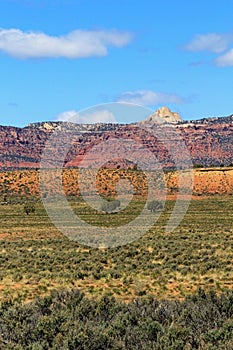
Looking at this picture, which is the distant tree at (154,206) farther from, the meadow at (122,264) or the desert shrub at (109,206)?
the meadow at (122,264)

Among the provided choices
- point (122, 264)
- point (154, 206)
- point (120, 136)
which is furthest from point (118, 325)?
point (120, 136)

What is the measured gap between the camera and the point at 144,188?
326 ft

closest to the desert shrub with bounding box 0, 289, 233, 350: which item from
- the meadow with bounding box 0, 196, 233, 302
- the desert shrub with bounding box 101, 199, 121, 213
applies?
the meadow with bounding box 0, 196, 233, 302

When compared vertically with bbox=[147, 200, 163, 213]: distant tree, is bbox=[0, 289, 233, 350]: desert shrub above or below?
below

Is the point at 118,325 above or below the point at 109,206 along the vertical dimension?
below

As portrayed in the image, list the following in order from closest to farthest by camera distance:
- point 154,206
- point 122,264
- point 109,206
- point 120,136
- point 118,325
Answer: point 118,325 < point 122,264 < point 109,206 < point 154,206 < point 120,136

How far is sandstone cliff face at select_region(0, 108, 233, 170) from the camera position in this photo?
531 ft

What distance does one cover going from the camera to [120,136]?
563 feet

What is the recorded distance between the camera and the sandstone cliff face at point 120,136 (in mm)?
161875

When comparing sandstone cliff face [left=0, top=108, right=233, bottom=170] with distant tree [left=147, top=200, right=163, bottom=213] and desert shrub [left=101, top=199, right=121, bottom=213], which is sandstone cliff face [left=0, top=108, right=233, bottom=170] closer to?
desert shrub [left=101, top=199, right=121, bottom=213]

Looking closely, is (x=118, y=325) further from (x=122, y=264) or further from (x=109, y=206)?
(x=109, y=206)

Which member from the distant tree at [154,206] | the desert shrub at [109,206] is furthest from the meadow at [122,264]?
the distant tree at [154,206]

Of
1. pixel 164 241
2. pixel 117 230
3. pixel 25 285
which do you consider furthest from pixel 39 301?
pixel 117 230

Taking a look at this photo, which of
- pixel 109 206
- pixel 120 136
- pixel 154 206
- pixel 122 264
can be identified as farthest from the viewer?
pixel 120 136
